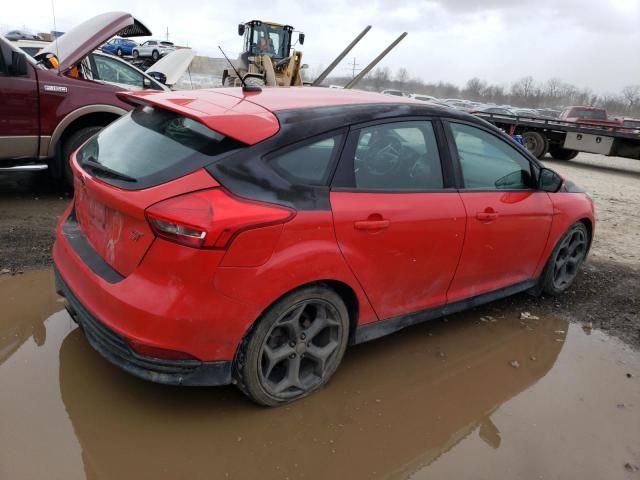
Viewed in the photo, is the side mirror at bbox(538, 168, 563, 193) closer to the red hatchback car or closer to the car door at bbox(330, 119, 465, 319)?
the red hatchback car

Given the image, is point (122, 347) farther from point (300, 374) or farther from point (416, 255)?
A: point (416, 255)

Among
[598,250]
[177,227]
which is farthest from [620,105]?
[177,227]

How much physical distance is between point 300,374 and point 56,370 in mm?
1338

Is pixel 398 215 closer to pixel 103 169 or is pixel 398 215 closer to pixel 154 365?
pixel 154 365

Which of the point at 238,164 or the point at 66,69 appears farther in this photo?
the point at 66,69

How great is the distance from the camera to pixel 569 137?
1526cm

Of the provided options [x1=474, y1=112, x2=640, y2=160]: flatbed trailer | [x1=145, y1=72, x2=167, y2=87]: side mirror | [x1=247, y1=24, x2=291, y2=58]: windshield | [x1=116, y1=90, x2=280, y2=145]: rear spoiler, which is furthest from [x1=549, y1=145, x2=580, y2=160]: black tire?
[x1=116, y1=90, x2=280, y2=145]: rear spoiler

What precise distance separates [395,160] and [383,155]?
0.38 feet

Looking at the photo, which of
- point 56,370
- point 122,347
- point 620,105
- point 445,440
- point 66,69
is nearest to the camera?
point 122,347

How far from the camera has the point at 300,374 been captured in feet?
9.07

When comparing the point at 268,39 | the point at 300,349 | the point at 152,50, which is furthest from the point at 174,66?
the point at 152,50

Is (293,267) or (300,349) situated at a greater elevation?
(293,267)

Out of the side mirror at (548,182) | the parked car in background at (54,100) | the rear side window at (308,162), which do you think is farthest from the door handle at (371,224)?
the parked car in background at (54,100)

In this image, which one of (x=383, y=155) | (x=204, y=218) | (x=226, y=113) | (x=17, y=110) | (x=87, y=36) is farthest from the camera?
(x=87, y=36)
